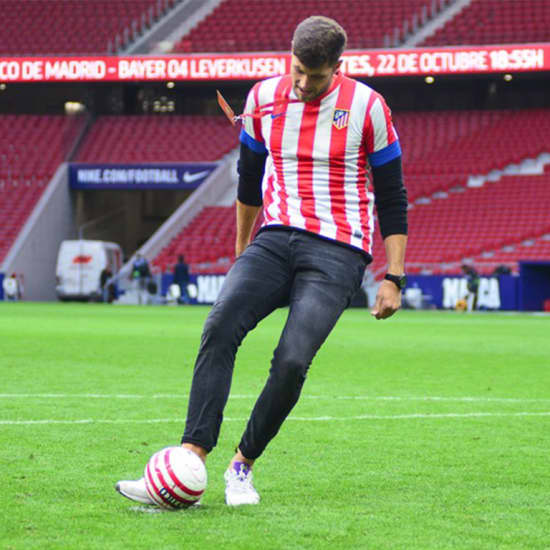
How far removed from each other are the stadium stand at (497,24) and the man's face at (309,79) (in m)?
37.1

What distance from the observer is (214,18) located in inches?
1827

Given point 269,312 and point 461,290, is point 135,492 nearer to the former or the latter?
point 269,312

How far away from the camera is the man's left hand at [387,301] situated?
494cm

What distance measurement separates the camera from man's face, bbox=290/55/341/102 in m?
4.78

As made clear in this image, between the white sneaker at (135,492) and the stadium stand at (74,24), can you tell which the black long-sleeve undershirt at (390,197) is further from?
the stadium stand at (74,24)

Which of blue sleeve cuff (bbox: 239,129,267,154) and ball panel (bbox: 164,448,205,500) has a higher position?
blue sleeve cuff (bbox: 239,129,267,154)

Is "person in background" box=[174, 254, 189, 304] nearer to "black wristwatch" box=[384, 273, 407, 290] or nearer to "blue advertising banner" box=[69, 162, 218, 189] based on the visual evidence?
"blue advertising banner" box=[69, 162, 218, 189]

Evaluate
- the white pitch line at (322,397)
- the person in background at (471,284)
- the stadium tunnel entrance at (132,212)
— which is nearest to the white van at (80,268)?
the stadium tunnel entrance at (132,212)

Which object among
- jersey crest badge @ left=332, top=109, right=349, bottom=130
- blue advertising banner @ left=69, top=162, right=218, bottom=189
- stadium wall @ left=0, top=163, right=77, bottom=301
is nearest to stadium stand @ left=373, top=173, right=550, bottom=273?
blue advertising banner @ left=69, top=162, right=218, bottom=189

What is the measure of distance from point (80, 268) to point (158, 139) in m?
8.10

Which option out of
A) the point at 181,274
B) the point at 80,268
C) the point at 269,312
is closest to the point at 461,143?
the point at 181,274

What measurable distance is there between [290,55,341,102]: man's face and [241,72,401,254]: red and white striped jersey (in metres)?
0.07

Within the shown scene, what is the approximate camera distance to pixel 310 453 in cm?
646

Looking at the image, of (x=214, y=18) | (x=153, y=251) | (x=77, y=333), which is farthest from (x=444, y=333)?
(x=214, y=18)
